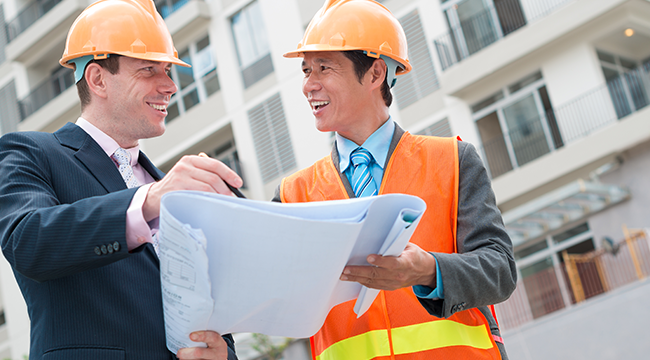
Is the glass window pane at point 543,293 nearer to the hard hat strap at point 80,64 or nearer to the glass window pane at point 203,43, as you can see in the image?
the glass window pane at point 203,43

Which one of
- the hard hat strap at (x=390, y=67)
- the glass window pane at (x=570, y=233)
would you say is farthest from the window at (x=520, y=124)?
the hard hat strap at (x=390, y=67)

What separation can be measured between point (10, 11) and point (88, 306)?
88.9ft

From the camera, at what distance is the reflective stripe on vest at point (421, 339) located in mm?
2412

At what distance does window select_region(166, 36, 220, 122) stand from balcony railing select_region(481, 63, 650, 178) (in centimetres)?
920

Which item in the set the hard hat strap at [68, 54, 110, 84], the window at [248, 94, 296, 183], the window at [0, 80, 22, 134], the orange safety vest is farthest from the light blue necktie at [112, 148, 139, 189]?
the window at [0, 80, 22, 134]

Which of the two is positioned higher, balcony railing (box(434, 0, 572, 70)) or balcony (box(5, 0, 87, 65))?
balcony (box(5, 0, 87, 65))

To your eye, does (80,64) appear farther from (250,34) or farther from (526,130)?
(250,34)

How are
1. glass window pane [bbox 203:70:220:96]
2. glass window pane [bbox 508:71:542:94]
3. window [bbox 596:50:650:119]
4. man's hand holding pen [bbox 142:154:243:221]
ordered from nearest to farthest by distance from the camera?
man's hand holding pen [bbox 142:154:243:221] → window [bbox 596:50:650:119] → glass window pane [bbox 508:71:542:94] → glass window pane [bbox 203:70:220:96]

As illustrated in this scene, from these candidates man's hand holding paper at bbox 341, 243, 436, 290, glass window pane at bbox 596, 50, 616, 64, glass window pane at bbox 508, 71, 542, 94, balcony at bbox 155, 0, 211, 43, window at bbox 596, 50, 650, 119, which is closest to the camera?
man's hand holding paper at bbox 341, 243, 436, 290

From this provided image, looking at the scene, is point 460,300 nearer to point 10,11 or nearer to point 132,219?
point 132,219

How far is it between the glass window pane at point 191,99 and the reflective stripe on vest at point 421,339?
1946cm

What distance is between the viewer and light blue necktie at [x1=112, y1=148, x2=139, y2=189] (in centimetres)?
249

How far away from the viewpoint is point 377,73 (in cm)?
309

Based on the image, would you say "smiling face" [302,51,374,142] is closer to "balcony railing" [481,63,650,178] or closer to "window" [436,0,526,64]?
"balcony railing" [481,63,650,178]
